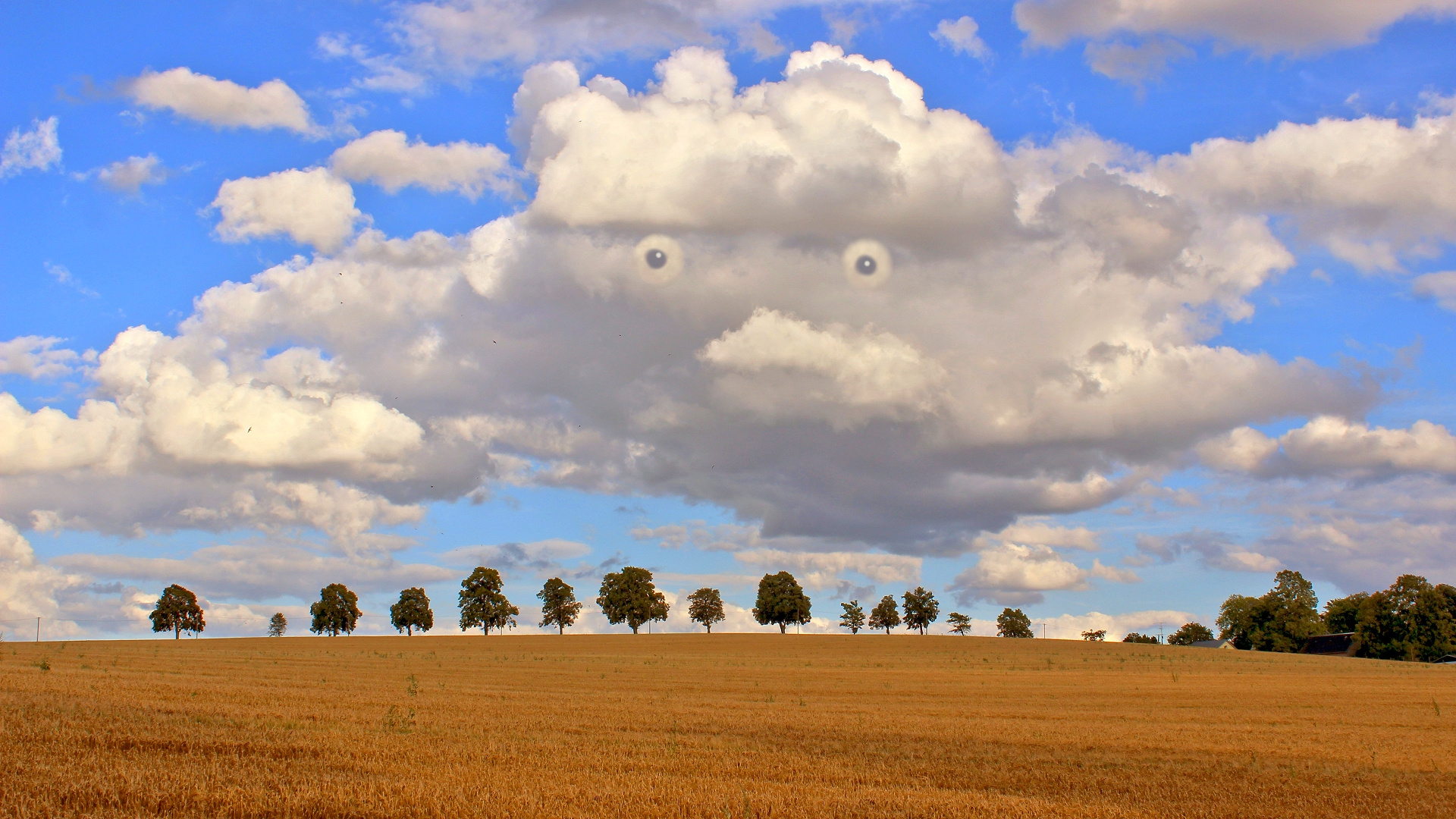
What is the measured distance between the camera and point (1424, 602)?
5290 inches

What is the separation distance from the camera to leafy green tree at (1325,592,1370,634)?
170m

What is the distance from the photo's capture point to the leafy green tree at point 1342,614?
16950 centimetres

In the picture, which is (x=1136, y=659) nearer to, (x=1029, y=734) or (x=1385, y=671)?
(x=1385, y=671)

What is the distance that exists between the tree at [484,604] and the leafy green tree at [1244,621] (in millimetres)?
115492

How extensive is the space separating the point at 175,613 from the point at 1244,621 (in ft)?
534

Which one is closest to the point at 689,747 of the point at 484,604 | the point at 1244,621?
the point at 484,604

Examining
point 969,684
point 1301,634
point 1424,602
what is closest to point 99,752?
point 969,684

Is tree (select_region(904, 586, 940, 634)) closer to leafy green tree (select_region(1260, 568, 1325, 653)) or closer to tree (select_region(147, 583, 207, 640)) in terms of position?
leafy green tree (select_region(1260, 568, 1325, 653))

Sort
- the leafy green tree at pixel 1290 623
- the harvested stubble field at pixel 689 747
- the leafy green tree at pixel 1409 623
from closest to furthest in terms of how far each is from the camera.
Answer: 1. the harvested stubble field at pixel 689 747
2. the leafy green tree at pixel 1409 623
3. the leafy green tree at pixel 1290 623

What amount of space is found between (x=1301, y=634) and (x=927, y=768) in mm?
163371

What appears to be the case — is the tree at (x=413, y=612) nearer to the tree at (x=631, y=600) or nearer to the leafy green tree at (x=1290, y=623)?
the tree at (x=631, y=600)

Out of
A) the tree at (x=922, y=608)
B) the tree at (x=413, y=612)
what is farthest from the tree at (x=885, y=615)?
the tree at (x=413, y=612)

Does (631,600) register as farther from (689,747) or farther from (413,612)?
(689,747)

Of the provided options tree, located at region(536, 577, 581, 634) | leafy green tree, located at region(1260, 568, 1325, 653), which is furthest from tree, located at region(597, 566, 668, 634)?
leafy green tree, located at region(1260, 568, 1325, 653)
